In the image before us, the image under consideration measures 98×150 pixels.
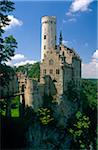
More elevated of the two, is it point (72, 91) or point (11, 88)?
point (11, 88)

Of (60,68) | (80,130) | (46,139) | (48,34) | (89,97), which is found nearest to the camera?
(46,139)


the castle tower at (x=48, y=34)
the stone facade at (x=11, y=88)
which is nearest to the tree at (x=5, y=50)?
the stone facade at (x=11, y=88)

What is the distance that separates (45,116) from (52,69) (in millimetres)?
7881

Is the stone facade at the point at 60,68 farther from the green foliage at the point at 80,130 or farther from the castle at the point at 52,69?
the green foliage at the point at 80,130

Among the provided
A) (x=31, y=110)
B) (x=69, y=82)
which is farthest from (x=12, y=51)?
(x=69, y=82)

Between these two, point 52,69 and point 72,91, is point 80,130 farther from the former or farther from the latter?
point 52,69

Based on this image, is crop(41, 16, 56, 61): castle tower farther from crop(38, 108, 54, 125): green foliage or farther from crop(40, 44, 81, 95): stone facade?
crop(38, 108, 54, 125): green foliage

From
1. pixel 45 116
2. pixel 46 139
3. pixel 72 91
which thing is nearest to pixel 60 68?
pixel 72 91

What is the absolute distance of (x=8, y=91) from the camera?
49.8 metres

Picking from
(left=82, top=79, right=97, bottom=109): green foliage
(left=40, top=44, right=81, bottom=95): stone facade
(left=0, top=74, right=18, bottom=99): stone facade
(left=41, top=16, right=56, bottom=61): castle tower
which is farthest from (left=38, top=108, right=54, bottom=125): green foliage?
(left=41, top=16, right=56, bottom=61): castle tower

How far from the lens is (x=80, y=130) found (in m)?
55.2

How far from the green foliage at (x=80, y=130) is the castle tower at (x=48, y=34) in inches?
459

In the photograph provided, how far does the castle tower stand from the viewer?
195ft

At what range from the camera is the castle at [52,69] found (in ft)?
162
